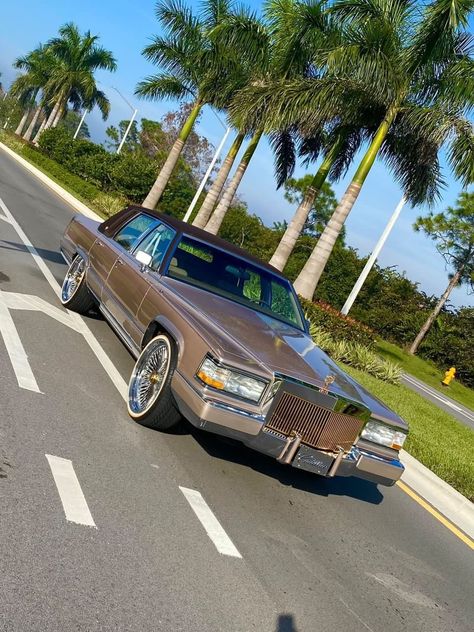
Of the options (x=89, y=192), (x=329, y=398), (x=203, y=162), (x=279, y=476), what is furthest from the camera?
(x=203, y=162)

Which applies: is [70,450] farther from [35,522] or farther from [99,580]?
[99,580]

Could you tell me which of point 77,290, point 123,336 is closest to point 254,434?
point 123,336

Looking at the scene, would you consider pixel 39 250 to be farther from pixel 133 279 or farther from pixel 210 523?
pixel 210 523

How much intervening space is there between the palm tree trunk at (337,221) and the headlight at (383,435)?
1140 cm

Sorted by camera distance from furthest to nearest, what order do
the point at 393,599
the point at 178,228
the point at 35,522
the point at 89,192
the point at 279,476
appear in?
the point at 89,192, the point at 178,228, the point at 279,476, the point at 393,599, the point at 35,522

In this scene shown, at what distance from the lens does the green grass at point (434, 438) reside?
7.88m

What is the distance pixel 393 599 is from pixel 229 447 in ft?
6.33

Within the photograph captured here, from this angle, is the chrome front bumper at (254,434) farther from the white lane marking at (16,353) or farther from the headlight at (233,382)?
the white lane marking at (16,353)

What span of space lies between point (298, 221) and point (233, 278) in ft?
39.9

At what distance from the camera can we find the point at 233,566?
3.75 meters

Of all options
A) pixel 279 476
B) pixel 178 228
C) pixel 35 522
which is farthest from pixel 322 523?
pixel 178 228

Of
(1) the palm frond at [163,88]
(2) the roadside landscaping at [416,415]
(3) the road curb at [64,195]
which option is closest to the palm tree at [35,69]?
(3) the road curb at [64,195]

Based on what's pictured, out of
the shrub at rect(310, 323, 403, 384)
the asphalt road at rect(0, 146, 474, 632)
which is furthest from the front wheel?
the shrub at rect(310, 323, 403, 384)

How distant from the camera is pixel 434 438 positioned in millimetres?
10430
